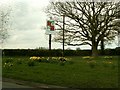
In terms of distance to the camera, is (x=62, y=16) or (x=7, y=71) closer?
(x=7, y=71)

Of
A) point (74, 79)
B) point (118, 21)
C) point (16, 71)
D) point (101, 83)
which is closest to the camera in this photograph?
point (101, 83)

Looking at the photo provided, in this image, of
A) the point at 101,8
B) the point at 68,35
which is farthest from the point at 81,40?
the point at 101,8

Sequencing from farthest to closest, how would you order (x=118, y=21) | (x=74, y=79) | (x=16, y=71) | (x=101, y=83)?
(x=118, y=21)
(x=16, y=71)
(x=74, y=79)
(x=101, y=83)

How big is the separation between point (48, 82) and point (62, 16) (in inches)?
1364

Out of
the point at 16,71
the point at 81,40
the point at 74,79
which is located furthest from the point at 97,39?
the point at 74,79

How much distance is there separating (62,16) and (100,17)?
5702mm

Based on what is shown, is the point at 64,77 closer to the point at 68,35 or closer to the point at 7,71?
the point at 7,71

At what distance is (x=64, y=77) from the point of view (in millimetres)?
16547

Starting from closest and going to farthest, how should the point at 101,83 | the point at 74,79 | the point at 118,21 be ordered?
the point at 101,83 < the point at 74,79 < the point at 118,21

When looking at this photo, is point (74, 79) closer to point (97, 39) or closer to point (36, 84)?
point (36, 84)

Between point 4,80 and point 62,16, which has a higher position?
point 62,16

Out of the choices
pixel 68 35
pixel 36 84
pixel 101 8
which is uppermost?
pixel 101 8

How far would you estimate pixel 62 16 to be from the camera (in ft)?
162

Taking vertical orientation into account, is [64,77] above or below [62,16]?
below
